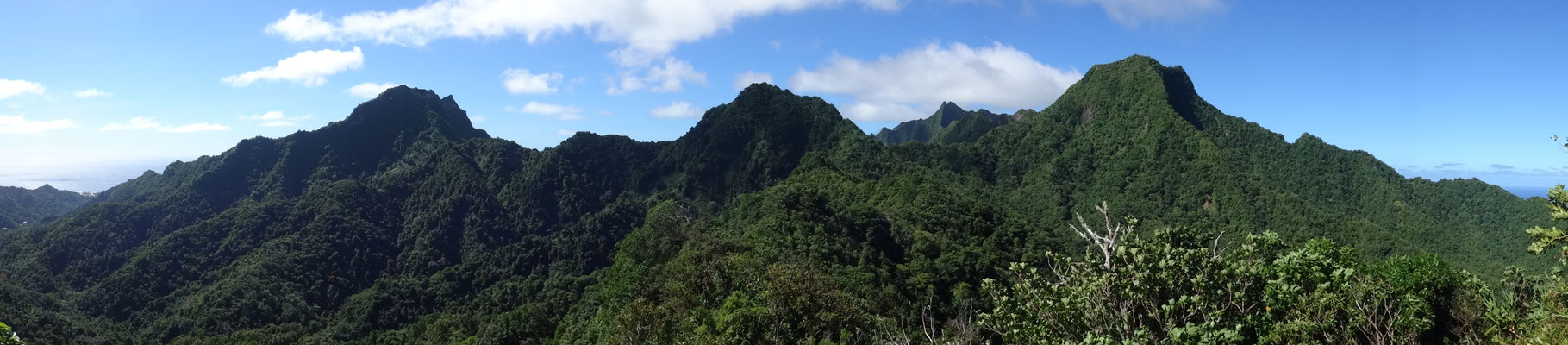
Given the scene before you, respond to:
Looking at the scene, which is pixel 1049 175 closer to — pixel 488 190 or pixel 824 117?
pixel 824 117

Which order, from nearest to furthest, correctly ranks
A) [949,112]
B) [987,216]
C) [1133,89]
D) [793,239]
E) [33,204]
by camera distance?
[793,239], [987,216], [1133,89], [33,204], [949,112]

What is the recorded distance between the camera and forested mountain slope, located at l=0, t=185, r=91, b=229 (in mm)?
109500

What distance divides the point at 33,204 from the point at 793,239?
150655 millimetres

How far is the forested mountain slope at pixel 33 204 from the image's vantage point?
109500 millimetres

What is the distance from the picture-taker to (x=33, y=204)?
122 meters

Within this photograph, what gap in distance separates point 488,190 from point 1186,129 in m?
92.1

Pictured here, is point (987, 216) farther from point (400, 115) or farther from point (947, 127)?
point (400, 115)

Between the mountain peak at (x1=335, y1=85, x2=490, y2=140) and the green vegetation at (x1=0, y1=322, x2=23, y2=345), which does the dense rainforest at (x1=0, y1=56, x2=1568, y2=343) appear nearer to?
the mountain peak at (x1=335, y1=85, x2=490, y2=140)

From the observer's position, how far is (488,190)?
10269 centimetres

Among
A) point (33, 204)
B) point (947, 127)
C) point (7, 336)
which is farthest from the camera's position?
point (947, 127)

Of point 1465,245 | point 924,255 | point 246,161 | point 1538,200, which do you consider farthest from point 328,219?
point 1538,200

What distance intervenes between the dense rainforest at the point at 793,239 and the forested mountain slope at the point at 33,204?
9.59m

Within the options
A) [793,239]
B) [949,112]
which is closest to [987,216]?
[793,239]

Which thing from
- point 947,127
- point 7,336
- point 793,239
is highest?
point 947,127
